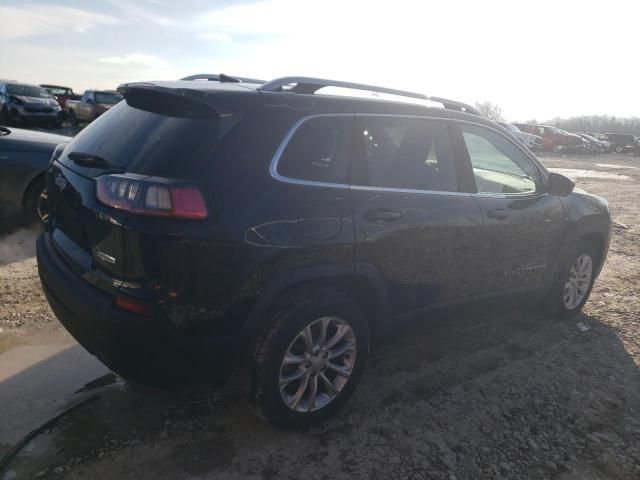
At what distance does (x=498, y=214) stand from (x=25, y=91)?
2063cm

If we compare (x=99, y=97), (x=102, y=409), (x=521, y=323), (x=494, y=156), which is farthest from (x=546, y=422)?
(x=99, y=97)

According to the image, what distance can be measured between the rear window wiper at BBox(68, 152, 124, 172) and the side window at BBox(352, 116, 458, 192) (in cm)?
127

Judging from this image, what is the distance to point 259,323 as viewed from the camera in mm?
2441

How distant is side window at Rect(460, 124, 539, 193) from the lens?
3.50 metres

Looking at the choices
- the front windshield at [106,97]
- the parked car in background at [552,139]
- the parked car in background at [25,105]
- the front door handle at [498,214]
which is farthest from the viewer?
the parked car in background at [552,139]

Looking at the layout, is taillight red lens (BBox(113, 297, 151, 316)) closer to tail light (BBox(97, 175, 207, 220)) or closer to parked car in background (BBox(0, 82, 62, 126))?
tail light (BBox(97, 175, 207, 220))

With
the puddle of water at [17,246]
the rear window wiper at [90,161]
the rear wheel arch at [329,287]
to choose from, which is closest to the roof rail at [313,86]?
the rear window wiper at [90,161]

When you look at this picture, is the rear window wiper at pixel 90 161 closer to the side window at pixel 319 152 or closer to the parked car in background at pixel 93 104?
the side window at pixel 319 152

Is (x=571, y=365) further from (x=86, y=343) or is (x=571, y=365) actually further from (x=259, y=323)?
(x=86, y=343)

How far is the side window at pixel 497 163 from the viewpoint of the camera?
11.5 ft

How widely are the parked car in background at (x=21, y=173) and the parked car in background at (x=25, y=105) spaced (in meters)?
15.2

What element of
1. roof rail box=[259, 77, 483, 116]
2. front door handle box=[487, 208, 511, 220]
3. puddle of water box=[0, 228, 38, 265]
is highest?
roof rail box=[259, 77, 483, 116]

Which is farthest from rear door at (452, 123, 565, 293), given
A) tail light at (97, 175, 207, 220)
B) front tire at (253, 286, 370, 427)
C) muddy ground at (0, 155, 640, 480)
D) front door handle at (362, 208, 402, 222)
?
tail light at (97, 175, 207, 220)

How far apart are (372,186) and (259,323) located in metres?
1.01
